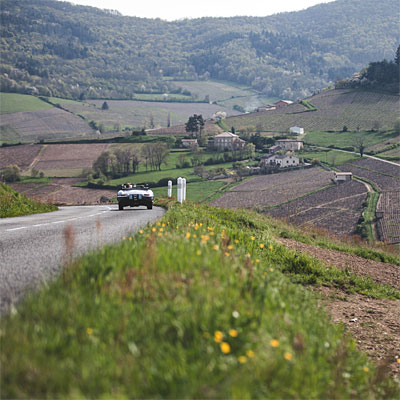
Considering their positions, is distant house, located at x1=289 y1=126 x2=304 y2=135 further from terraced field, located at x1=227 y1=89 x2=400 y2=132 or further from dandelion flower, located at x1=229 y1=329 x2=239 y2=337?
dandelion flower, located at x1=229 y1=329 x2=239 y2=337

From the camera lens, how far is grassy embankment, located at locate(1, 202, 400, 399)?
3.24 metres

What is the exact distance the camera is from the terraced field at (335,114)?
14862 cm

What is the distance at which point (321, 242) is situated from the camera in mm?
17781

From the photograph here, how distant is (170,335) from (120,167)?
4524 inches

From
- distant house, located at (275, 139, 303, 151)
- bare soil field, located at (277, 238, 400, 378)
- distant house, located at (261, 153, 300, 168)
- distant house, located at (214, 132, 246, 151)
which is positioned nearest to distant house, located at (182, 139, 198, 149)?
distant house, located at (214, 132, 246, 151)

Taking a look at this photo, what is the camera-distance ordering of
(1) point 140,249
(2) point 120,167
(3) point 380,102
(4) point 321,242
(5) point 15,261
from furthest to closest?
(3) point 380,102, (2) point 120,167, (4) point 321,242, (5) point 15,261, (1) point 140,249

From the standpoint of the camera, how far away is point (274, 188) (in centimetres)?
10200

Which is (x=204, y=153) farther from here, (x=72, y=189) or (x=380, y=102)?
(x=380, y=102)

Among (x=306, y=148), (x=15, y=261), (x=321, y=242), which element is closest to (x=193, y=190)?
(x=306, y=148)

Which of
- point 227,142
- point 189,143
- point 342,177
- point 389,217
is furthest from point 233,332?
point 227,142

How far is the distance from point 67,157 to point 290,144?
62171 millimetres

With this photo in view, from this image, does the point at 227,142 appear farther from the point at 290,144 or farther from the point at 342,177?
the point at 342,177

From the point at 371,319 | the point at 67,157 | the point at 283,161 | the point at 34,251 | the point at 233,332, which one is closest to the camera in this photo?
the point at 233,332

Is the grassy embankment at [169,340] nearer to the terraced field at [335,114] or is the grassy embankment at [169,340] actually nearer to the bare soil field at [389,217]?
the bare soil field at [389,217]
